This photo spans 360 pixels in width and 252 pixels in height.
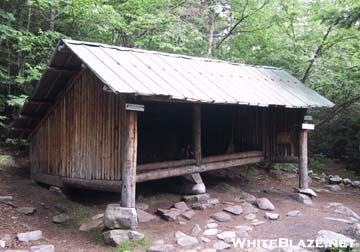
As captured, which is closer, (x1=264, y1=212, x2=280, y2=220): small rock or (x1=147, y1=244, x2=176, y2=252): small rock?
(x1=147, y1=244, x2=176, y2=252): small rock

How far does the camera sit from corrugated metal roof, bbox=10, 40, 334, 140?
726 centimetres

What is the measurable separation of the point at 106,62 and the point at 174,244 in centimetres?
→ 369

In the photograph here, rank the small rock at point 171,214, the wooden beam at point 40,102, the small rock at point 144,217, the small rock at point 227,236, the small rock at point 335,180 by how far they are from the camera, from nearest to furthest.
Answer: the small rock at point 227,236 < the small rock at point 144,217 < the small rock at point 171,214 < the wooden beam at point 40,102 < the small rock at point 335,180

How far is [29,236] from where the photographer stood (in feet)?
23.4

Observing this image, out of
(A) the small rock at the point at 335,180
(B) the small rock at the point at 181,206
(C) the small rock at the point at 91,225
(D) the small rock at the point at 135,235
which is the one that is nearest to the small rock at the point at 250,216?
(B) the small rock at the point at 181,206

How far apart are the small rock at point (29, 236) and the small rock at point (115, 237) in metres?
1.27

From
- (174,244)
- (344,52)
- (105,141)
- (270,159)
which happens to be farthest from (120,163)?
(344,52)

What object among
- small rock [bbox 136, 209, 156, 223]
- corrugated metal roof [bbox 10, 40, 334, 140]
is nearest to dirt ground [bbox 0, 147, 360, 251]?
small rock [bbox 136, 209, 156, 223]

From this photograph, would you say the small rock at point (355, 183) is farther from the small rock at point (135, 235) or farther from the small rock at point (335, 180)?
the small rock at point (135, 235)

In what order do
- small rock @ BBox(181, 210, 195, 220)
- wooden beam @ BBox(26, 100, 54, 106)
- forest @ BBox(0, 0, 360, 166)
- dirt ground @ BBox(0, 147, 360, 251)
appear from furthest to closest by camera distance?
1. forest @ BBox(0, 0, 360, 166)
2. wooden beam @ BBox(26, 100, 54, 106)
3. small rock @ BBox(181, 210, 195, 220)
4. dirt ground @ BBox(0, 147, 360, 251)

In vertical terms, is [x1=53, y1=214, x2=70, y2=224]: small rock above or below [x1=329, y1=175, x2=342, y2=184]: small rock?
above

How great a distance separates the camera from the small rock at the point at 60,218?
8.21 m

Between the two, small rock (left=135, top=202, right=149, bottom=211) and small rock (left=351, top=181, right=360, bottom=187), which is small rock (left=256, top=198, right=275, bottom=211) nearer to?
small rock (left=135, top=202, right=149, bottom=211)

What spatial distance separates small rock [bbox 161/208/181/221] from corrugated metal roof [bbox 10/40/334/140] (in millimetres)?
2708
